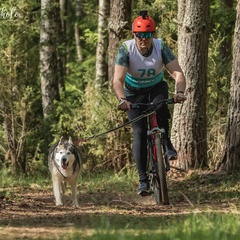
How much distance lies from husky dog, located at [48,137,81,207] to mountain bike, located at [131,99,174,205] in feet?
6.17

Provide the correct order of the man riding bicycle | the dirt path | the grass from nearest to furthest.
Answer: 1. the grass
2. the dirt path
3. the man riding bicycle

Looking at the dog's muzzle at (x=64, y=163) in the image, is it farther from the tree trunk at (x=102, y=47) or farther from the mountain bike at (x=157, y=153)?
the tree trunk at (x=102, y=47)

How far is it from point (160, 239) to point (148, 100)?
144 inches

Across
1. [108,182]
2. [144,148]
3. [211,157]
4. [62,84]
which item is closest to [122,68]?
[144,148]

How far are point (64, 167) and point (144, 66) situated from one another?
254 centimetres

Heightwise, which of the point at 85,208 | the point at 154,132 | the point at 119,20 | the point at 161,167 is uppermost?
the point at 119,20

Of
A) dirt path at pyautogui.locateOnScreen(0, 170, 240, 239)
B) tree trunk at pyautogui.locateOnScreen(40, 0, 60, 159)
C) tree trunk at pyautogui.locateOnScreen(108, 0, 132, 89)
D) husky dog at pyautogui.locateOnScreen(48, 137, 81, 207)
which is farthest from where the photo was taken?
tree trunk at pyautogui.locateOnScreen(40, 0, 60, 159)

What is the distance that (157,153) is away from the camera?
381 inches

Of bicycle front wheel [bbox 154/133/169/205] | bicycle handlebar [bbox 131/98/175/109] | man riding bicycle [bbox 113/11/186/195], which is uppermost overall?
man riding bicycle [bbox 113/11/186/195]

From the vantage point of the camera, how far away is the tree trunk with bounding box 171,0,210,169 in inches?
544

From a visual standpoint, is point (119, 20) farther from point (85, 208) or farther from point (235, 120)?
point (85, 208)

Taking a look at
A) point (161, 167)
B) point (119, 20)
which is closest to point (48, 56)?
point (119, 20)

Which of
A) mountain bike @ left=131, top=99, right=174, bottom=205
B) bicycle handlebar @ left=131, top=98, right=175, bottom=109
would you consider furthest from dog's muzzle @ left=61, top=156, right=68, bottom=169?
bicycle handlebar @ left=131, top=98, right=175, bottom=109

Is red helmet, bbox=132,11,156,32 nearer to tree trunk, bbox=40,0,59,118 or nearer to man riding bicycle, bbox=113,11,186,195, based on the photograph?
man riding bicycle, bbox=113,11,186,195
